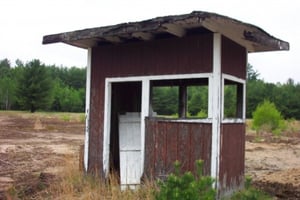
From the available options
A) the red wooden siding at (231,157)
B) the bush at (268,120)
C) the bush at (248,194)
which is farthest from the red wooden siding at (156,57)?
the bush at (268,120)


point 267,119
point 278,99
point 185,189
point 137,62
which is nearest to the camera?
point 185,189

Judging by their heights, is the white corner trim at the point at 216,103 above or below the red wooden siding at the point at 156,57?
below

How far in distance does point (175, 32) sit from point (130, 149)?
2.48m

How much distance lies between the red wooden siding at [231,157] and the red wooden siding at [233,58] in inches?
38.0

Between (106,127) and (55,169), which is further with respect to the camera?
(55,169)

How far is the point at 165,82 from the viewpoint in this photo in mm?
7887

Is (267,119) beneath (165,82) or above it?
beneath

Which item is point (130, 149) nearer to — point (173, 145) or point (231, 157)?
point (173, 145)

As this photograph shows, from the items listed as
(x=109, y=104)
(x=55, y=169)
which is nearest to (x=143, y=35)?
(x=109, y=104)

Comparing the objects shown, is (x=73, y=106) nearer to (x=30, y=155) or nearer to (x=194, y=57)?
(x=30, y=155)

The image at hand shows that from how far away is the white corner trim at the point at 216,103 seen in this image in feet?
18.3

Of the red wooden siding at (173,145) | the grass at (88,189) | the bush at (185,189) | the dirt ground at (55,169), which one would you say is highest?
the red wooden siding at (173,145)

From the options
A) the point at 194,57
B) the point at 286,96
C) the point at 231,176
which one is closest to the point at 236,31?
the point at 194,57

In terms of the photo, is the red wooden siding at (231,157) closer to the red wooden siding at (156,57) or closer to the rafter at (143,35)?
the red wooden siding at (156,57)
